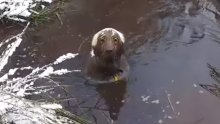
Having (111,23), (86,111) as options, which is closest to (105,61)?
(86,111)

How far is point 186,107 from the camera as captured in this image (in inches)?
274

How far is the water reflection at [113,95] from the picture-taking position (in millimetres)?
7099

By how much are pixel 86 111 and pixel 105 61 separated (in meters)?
1.05

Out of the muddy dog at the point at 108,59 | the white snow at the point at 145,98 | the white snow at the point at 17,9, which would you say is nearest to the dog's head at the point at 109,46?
the muddy dog at the point at 108,59

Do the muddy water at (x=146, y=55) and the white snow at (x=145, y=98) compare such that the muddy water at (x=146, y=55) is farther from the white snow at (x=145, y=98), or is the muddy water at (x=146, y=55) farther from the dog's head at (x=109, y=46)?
the dog's head at (x=109, y=46)

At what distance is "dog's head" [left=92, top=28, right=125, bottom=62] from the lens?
24.9ft

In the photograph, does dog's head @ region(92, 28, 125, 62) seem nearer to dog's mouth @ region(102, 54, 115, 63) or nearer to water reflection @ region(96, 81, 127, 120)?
dog's mouth @ region(102, 54, 115, 63)

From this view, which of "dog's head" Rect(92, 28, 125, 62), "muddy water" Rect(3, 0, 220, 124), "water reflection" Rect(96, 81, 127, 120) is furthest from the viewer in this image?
"dog's head" Rect(92, 28, 125, 62)

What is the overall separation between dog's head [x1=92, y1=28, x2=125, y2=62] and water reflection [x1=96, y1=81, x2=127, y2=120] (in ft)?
1.21

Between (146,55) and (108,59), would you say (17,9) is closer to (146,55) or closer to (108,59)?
(108,59)

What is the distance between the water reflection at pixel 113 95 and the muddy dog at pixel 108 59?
0.40ft

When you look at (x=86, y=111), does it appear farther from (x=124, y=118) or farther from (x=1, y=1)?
(x=1, y=1)

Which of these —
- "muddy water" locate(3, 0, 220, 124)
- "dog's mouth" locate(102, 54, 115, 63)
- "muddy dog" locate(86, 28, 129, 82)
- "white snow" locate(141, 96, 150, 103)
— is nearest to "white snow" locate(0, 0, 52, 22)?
"muddy water" locate(3, 0, 220, 124)

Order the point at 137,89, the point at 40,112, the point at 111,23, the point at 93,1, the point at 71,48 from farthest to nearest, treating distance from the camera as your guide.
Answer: the point at 93,1
the point at 111,23
the point at 71,48
the point at 137,89
the point at 40,112
